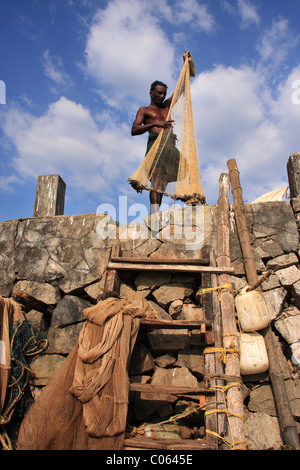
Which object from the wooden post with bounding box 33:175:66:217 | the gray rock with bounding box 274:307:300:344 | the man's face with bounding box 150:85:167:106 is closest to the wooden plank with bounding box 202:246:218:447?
the gray rock with bounding box 274:307:300:344

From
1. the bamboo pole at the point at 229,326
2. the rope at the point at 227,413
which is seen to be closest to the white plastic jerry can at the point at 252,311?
the bamboo pole at the point at 229,326

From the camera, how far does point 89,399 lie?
3.40m

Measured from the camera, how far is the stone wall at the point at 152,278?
426cm

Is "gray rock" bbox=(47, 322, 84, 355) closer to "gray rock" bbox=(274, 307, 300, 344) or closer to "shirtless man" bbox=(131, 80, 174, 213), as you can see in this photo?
"shirtless man" bbox=(131, 80, 174, 213)

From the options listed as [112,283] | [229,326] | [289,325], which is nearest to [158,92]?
[112,283]

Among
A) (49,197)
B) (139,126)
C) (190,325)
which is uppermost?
(139,126)

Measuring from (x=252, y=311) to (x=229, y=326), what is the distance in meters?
0.30

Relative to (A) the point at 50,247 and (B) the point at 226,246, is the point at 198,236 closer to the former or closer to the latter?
(B) the point at 226,246

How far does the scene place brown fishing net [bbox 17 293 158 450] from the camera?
3.31 metres

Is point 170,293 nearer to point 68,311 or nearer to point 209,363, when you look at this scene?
point 209,363

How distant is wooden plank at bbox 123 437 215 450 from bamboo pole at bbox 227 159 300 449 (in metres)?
0.80

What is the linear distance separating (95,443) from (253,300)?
2148 mm

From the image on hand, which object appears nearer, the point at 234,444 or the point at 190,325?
the point at 234,444
